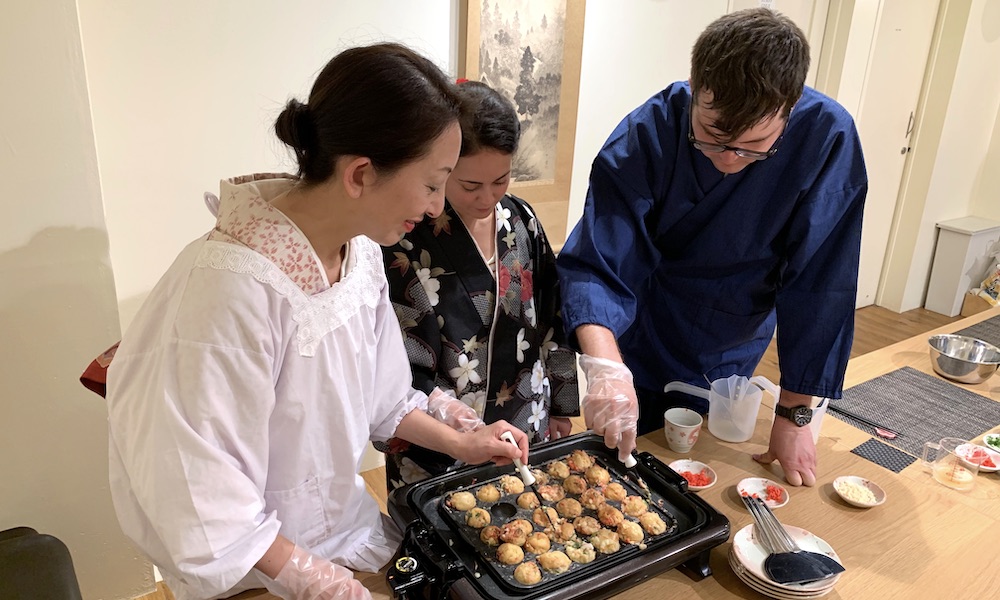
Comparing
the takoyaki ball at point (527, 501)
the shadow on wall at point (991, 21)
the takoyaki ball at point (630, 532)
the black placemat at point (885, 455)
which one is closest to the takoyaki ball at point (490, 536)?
the takoyaki ball at point (527, 501)

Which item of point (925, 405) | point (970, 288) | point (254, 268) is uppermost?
point (254, 268)

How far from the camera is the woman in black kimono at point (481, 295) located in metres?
1.43

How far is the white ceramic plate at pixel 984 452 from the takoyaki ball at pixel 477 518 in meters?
1.12

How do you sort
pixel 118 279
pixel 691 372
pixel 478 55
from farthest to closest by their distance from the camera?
pixel 478 55 < pixel 118 279 < pixel 691 372

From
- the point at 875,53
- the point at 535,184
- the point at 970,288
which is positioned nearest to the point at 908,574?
the point at 535,184

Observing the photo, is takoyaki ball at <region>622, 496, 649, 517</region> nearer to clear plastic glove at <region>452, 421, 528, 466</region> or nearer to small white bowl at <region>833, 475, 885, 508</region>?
clear plastic glove at <region>452, 421, 528, 466</region>

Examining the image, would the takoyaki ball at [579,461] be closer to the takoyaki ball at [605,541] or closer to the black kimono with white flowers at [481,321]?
the takoyaki ball at [605,541]

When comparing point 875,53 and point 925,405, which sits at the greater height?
point 875,53

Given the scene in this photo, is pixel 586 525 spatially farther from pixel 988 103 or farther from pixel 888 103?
pixel 988 103

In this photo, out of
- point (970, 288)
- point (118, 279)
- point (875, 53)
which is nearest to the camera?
point (118, 279)

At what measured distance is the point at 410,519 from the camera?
114cm

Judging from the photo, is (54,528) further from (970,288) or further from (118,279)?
(970,288)

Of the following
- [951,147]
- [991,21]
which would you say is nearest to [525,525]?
[951,147]

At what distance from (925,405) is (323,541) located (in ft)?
5.49
